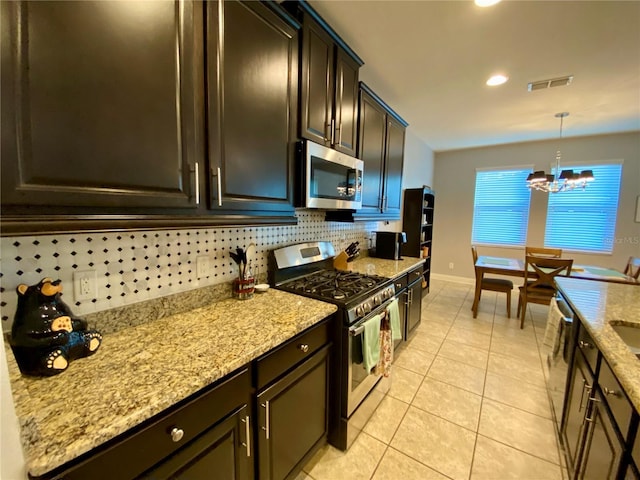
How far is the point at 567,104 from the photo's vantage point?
2.95 metres

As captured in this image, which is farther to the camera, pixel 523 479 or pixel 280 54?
pixel 523 479

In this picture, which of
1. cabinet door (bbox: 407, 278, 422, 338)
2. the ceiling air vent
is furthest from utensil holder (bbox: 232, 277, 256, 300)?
the ceiling air vent

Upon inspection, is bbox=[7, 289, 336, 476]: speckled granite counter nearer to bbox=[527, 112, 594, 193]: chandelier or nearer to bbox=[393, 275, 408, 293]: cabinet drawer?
bbox=[393, 275, 408, 293]: cabinet drawer

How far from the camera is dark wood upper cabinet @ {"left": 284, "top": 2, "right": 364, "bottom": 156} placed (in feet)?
4.93

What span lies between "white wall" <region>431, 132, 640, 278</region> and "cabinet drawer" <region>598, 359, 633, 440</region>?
4435 mm

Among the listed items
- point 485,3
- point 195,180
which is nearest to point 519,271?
point 485,3

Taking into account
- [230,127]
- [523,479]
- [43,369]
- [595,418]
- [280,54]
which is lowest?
[523,479]

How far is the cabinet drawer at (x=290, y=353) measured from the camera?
3.49ft

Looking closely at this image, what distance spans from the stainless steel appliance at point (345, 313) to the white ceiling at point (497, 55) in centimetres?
158

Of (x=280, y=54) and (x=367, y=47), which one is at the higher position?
(x=367, y=47)

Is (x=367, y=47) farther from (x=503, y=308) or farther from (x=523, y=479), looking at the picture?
(x=503, y=308)

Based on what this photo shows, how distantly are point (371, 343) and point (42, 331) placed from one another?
1.48 metres

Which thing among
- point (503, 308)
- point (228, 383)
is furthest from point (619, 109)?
point (228, 383)

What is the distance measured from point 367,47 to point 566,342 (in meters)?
2.37
